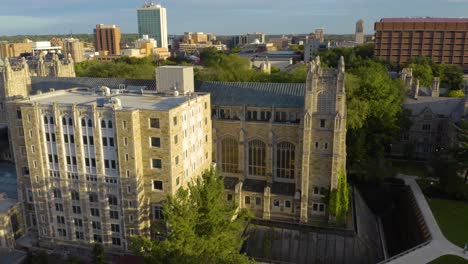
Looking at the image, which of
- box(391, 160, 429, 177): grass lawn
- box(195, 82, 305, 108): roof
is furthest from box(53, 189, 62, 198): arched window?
box(391, 160, 429, 177): grass lawn

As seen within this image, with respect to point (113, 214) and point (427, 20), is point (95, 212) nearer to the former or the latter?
point (113, 214)

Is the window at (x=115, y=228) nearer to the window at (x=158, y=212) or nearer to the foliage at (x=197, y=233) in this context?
the window at (x=158, y=212)

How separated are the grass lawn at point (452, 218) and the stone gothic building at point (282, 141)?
16.3 m

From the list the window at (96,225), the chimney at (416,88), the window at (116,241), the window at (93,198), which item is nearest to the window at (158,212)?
the window at (116,241)

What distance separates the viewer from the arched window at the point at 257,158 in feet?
194

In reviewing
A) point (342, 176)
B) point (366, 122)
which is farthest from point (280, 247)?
point (366, 122)

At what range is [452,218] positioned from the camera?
55531 mm

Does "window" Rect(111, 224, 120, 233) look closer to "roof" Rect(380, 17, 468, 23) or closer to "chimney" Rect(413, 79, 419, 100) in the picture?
"chimney" Rect(413, 79, 419, 100)

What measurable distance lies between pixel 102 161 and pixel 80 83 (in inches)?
1346

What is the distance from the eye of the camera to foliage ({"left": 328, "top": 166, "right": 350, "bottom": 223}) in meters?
53.4

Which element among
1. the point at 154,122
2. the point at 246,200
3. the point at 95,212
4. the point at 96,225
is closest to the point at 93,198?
the point at 95,212

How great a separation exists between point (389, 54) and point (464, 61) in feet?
112

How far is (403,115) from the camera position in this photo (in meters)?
81.8

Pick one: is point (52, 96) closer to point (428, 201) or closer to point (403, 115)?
point (428, 201)
